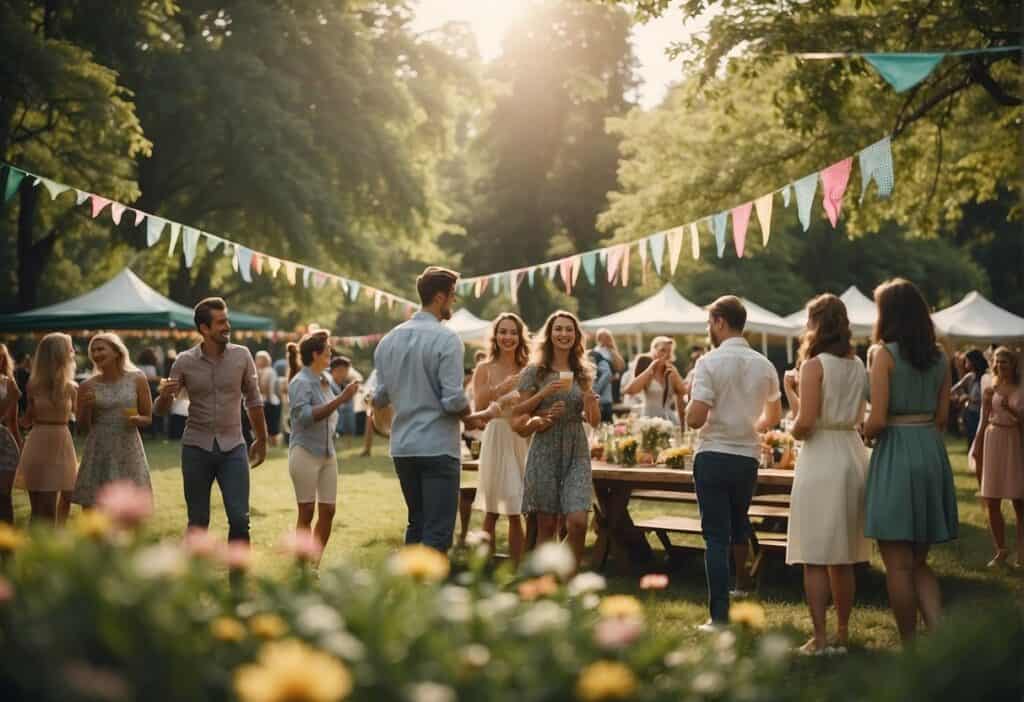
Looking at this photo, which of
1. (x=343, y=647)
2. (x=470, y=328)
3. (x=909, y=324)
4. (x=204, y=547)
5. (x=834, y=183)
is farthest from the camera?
(x=470, y=328)

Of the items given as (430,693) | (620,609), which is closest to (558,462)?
(620,609)

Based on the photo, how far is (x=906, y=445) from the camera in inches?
189

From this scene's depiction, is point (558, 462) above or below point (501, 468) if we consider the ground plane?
above

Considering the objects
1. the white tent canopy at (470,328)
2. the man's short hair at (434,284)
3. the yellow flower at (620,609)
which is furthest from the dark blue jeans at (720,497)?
the white tent canopy at (470,328)

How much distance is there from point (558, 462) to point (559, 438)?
0.48 feet

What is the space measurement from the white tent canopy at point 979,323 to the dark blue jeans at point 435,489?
634 inches

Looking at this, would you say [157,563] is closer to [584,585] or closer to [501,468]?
[584,585]

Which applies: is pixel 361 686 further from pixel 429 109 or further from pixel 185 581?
pixel 429 109

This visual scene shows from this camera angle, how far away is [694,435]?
27.6ft

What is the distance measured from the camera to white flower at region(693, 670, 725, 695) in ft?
7.29

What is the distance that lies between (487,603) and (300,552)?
0.49 m

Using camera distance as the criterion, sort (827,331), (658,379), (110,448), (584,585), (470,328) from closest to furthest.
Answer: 1. (584,585)
2. (827,331)
3. (110,448)
4. (658,379)
5. (470,328)

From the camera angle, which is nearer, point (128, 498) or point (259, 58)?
point (128, 498)

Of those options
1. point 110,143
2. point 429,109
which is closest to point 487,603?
point 110,143
